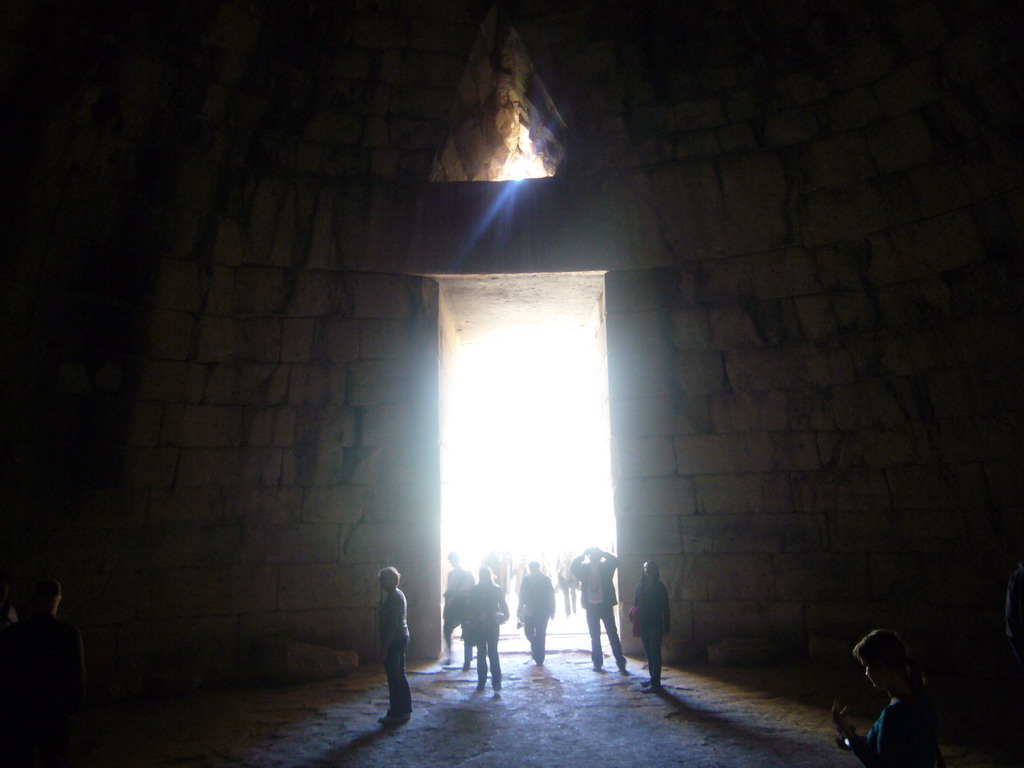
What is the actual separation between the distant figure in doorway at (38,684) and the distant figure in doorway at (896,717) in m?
3.77

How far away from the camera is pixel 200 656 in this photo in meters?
6.64

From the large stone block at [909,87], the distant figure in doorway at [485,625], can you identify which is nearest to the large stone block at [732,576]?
the distant figure in doorway at [485,625]

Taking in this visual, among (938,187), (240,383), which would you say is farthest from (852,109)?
(240,383)

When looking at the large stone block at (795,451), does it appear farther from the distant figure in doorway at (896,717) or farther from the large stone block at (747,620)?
the distant figure in doorway at (896,717)

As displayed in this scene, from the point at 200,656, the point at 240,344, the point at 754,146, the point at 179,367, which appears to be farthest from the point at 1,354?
the point at 754,146

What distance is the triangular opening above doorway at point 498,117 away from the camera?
28.4 ft

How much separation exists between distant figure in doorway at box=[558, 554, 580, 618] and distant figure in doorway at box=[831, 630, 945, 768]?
909 cm

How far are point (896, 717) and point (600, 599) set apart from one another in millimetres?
4590

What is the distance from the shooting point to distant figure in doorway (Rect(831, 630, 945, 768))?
7.23ft

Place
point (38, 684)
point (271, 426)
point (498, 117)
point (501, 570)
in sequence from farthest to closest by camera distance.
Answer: point (501, 570), point (498, 117), point (271, 426), point (38, 684)

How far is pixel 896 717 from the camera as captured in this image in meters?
2.24

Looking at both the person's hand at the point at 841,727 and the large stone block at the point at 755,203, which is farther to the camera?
the large stone block at the point at 755,203

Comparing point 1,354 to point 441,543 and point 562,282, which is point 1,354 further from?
point 562,282

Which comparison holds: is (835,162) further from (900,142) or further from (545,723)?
(545,723)
